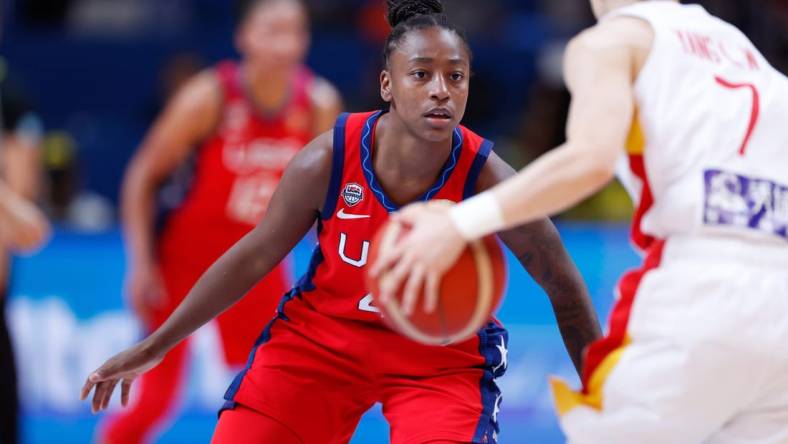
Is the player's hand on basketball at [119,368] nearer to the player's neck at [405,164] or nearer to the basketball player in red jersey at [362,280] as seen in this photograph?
the basketball player in red jersey at [362,280]

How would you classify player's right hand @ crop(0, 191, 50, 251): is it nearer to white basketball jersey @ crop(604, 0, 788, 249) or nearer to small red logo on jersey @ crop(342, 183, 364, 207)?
small red logo on jersey @ crop(342, 183, 364, 207)

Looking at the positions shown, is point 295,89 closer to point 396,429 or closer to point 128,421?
point 128,421

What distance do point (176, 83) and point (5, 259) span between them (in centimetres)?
438

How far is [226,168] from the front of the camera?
625cm

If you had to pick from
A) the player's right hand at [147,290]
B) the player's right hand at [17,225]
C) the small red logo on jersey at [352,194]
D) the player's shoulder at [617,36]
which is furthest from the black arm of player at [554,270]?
the player's right hand at [147,290]

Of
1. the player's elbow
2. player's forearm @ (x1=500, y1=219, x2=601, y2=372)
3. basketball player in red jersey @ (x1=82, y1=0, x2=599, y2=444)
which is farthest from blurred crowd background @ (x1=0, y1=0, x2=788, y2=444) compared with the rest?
Answer: the player's elbow

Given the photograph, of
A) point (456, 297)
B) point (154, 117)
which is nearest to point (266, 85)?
point (456, 297)

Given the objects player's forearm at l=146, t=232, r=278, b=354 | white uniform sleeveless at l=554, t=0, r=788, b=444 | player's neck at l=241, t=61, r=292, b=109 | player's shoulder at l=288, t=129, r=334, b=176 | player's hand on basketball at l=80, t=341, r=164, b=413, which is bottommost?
white uniform sleeveless at l=554, t=0, r=788, b=444

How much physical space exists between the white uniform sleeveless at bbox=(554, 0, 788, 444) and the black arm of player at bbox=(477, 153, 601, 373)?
0.52m

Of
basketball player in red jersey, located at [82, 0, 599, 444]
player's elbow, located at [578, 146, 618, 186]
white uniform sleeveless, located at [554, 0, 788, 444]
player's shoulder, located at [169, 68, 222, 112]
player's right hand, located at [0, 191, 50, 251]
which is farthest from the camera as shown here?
player's shoulder, located at [169, 68, 222, 112]

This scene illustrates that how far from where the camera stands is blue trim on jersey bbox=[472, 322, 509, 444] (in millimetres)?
3625

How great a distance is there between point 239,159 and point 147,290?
80 centimetres

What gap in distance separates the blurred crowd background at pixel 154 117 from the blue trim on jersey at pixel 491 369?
10.1 ft

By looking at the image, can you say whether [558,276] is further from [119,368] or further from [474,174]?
[119,368]
